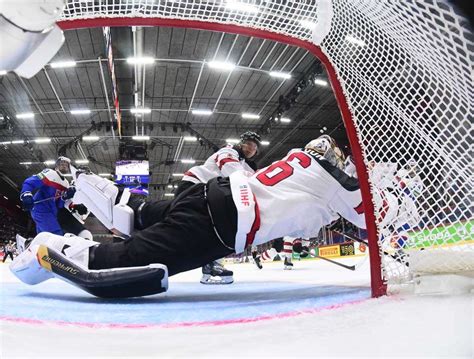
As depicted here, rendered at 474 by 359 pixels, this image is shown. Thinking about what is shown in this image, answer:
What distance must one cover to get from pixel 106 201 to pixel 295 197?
43.4 inches

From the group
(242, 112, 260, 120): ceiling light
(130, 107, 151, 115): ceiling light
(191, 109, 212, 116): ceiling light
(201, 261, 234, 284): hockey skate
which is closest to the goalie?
(201, 261, 234, 284): hockey skate

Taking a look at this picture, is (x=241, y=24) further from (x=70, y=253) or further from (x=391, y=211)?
(x=70, y=253)

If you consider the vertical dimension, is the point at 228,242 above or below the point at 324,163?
below

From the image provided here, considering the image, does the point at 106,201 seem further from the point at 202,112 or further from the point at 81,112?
the point at 81,112

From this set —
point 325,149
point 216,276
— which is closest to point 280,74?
point 216,276

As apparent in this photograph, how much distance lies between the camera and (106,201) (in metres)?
2.17

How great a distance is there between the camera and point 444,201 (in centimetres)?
139

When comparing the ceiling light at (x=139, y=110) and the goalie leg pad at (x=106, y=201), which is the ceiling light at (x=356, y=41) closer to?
the goalie leg pad at (x=106, y=201)

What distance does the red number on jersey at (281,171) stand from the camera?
179cm

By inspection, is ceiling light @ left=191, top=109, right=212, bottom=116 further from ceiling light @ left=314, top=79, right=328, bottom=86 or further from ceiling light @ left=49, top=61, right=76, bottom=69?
ceiling light @ left=49, top=61, right=76, bottom=69

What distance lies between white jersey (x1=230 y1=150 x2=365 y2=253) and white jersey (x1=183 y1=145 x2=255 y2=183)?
0.91 metres

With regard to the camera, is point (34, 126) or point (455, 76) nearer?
point (455, 76)

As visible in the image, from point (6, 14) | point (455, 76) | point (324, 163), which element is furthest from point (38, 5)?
point (324, 163)

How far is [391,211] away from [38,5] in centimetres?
137
